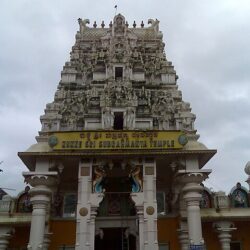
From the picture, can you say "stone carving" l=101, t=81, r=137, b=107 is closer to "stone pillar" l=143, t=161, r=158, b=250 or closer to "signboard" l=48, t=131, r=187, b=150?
"signboard" l=48, t=131, r=187, b=150

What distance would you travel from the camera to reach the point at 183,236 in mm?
25328

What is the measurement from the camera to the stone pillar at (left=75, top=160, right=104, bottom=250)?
22469 mm

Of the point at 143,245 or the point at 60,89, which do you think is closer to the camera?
the point at 143,245

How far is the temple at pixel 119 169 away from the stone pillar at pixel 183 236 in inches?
2.6

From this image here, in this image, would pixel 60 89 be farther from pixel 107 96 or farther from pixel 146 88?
pixel 146 88

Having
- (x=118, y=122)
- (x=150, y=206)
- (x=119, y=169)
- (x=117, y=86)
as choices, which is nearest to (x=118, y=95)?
(x=117, y=86)

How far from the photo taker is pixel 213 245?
89.4 feet

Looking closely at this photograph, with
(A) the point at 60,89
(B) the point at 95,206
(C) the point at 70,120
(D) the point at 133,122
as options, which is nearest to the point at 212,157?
(D) the point at 133,122

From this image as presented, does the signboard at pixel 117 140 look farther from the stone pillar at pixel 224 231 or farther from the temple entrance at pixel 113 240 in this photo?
the temple entrance at pixel 113 240

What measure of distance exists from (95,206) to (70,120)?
7.17 m

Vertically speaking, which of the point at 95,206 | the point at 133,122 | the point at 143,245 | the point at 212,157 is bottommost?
the point at 143,245

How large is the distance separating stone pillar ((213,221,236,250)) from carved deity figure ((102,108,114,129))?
403 inches

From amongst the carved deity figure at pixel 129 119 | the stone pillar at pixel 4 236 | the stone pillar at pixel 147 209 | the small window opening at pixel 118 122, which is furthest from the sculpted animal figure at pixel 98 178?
the stone pillar at pixel 4 236

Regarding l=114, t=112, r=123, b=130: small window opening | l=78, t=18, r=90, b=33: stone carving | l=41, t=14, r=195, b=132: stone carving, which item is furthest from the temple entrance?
l=78, t=18, r=90, b=33: stone carving
